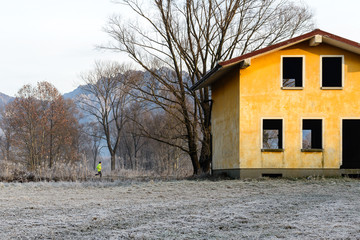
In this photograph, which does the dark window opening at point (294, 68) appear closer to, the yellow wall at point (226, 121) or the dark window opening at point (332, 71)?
the dark window opening at point (332, 71)

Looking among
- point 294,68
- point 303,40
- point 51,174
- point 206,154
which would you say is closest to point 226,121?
point 294,68

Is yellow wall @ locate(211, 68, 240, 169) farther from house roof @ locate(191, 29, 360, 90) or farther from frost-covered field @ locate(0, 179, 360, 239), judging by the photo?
frost-covered field @ locate(0, 179, 360, 239)

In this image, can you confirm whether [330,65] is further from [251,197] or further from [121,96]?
[121,96]

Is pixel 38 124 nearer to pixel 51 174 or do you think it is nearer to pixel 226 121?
pixel 51 174

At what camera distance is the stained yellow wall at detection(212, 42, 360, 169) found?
20391 millimetres

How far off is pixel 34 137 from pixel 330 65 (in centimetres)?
4032

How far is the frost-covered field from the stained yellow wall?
5384 mm

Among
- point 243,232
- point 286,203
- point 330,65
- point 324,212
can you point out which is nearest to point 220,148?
point 330,65

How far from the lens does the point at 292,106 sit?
20688mm

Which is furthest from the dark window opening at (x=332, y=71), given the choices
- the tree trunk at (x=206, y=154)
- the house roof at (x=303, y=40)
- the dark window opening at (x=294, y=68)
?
the tree trunk at (x=206, y=154)

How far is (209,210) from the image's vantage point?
34.9ft

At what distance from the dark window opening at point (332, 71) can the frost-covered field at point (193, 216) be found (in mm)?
7906

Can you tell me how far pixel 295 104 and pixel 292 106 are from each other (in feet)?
0.54

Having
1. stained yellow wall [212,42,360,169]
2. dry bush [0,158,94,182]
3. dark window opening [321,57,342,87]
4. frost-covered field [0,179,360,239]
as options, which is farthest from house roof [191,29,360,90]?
dry bush [0,158,94,182]
